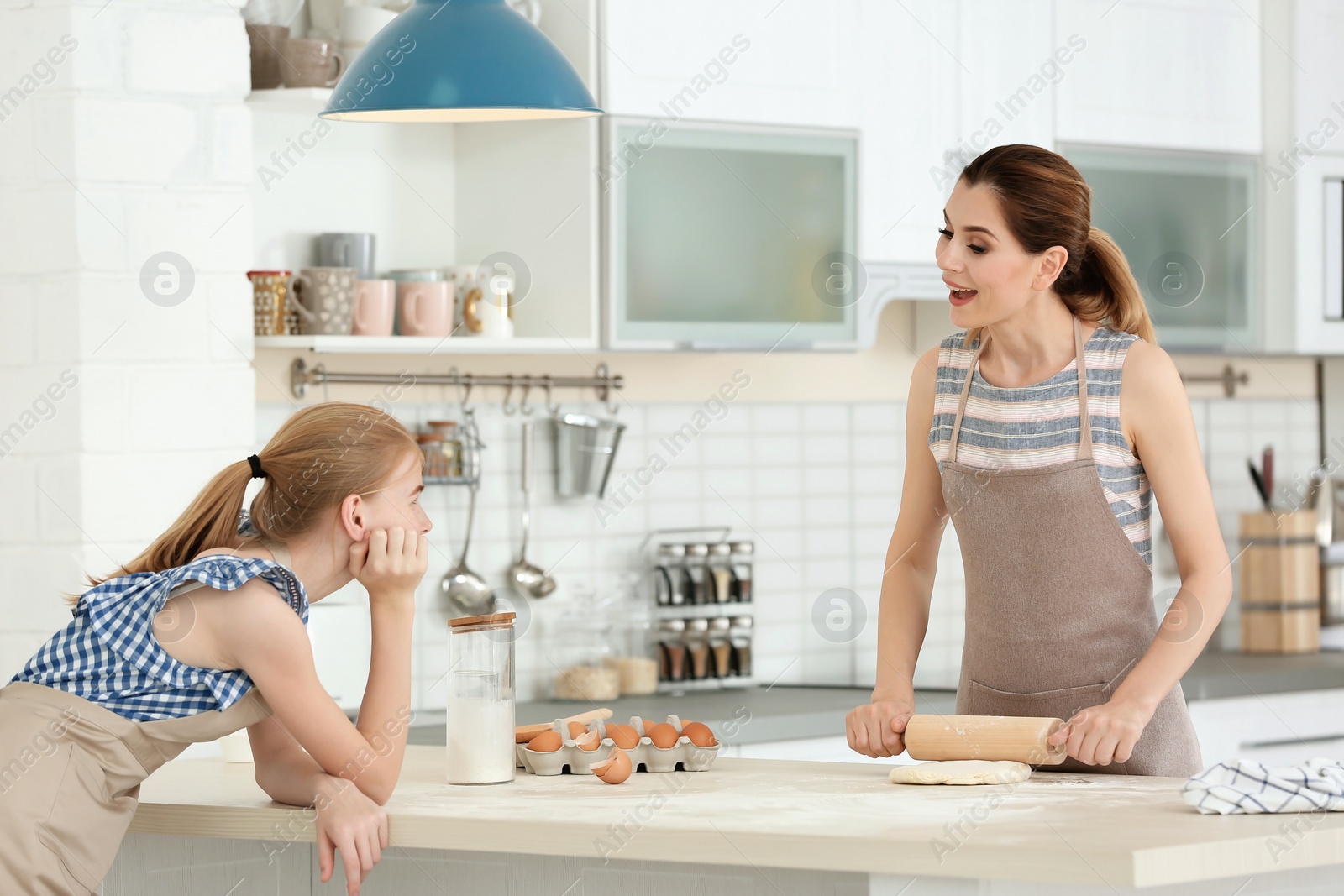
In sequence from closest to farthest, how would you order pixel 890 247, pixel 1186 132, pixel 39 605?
pixel 39 605 → pixel 890 247 → pixel 1186 132

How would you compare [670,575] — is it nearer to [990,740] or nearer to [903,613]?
[903,613]

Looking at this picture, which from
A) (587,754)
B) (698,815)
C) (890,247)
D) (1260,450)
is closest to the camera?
(698,815)

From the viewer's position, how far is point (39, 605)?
7.61 feet

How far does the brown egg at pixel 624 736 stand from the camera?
1.72 metres

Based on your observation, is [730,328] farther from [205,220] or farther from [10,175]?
[10,175]

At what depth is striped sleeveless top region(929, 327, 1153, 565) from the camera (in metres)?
1.78

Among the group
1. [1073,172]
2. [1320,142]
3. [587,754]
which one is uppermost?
[1320,142]

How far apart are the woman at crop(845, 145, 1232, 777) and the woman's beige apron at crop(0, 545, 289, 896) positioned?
737mm

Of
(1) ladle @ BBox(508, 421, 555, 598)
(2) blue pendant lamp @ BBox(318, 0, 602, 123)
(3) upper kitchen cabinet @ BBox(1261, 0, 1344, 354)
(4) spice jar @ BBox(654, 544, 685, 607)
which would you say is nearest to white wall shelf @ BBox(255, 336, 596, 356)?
(1) ladle @ BBox(508, 421, 555, 598)

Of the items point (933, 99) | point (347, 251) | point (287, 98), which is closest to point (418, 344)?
point (347, 251)

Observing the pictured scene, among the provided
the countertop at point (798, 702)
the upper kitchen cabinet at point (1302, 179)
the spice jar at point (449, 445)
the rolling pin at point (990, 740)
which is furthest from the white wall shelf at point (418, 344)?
the upper kitchen cabinet at point (1302, 179)

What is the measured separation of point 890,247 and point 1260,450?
55.0 inches

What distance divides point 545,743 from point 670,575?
1.61 m

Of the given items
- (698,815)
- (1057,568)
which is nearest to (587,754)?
(698,815)
